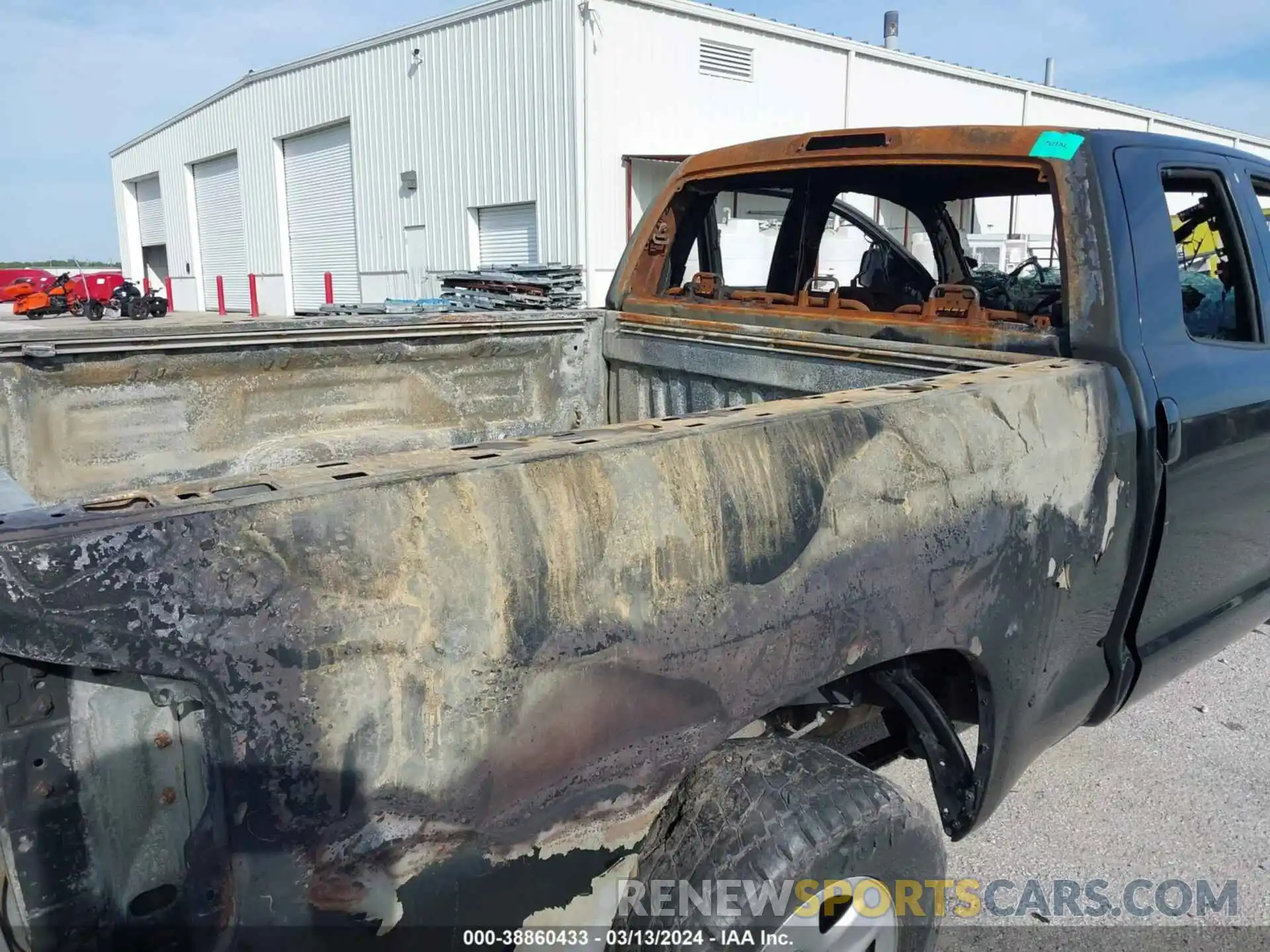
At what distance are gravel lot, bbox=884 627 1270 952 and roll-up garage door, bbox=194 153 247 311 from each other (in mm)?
26645

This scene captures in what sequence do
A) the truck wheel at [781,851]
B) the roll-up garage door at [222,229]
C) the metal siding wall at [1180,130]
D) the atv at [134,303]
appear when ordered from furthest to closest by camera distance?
the metal siding wall at [1180,130]
the roll-up garage door at [222,229]
the atv at [134,303]
the truck wheel at [781,851]

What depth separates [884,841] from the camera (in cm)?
184

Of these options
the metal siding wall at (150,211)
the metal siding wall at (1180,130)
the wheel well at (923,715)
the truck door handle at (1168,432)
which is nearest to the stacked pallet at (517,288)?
the truck door handle at (1168,432)

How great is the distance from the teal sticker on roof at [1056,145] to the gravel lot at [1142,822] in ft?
6.69

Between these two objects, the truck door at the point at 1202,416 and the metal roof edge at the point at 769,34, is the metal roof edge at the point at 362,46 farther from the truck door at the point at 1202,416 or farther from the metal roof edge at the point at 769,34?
the truck door at the point at 1202,416

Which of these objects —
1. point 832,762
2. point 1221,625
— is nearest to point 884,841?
point 832,762

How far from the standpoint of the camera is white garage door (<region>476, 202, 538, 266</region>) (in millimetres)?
17031

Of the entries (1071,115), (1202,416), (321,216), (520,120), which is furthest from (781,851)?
(1071,115)

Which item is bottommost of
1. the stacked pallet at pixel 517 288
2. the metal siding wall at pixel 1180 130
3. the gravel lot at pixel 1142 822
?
the gravel lot at pixel 1142 822

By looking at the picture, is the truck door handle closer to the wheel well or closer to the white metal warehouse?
the wheel well

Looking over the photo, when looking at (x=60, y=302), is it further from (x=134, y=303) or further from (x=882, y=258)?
(x=882, y=258)

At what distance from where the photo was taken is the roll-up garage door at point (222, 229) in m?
26.8

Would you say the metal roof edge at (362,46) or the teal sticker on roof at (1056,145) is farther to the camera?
the metal roof edge at (362,46)

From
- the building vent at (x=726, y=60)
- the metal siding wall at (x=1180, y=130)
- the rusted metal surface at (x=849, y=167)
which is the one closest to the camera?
the rusted metal surface at (x=849, y=167)
